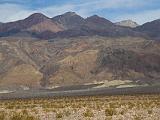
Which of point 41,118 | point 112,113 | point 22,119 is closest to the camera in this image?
point 22,119

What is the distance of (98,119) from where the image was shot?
98.9ft

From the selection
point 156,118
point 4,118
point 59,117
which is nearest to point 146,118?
point 156,118

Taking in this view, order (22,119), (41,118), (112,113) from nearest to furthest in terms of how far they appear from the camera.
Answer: (22,119) → (41,118) → (112,113)

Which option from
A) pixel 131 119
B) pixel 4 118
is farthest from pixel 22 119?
pixel 131 119

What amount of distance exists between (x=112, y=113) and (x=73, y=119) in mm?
4670

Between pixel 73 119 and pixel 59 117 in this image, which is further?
pixel 59 117

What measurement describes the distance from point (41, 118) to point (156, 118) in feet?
25.3

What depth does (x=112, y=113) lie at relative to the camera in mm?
34469

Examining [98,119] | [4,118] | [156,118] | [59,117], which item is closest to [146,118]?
[156,118]

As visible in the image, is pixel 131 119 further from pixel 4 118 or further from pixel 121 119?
pixel 4 118

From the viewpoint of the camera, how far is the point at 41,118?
3200cm

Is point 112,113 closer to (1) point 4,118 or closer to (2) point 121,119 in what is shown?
(2) point 121,119

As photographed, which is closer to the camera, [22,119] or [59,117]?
[22,119]

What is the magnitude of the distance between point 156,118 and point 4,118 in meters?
9.72
